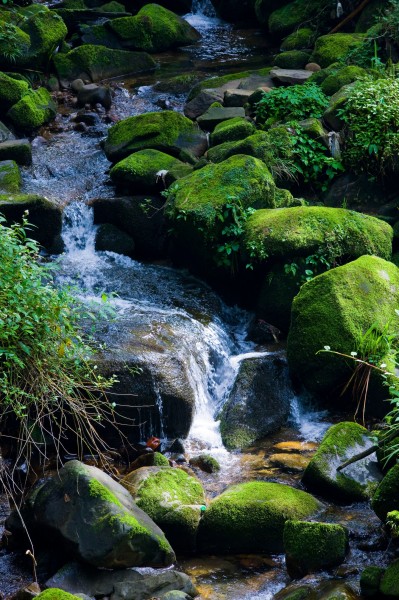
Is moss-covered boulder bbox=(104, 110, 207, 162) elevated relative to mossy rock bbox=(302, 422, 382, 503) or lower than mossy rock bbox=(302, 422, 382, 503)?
elevated

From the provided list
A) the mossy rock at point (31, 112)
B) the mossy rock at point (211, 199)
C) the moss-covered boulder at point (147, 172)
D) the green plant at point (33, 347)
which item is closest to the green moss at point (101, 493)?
the green plant at point (33, 347)

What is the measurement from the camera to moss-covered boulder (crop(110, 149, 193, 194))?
36.7 feet

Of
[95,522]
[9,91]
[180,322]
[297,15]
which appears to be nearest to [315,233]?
[180,322]

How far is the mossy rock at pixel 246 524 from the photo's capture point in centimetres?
658

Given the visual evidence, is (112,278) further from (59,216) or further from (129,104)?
(129,104)

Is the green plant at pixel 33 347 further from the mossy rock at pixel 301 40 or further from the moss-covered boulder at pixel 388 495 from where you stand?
the mossy rock at pixel 301 40

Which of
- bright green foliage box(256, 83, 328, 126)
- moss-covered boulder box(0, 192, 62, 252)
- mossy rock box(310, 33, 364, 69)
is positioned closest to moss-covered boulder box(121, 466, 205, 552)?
moss-covered boulder box(0, 192, 62, 252)

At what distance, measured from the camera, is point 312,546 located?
612cm

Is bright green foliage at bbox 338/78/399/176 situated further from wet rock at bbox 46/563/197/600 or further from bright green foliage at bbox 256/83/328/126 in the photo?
wet rock at bbox 46/563/197/600

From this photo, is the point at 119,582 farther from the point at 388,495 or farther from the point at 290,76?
the point at 290,76

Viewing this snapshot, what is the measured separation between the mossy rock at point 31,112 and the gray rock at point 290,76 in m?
3.68

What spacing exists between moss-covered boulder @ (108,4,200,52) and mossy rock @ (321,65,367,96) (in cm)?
535

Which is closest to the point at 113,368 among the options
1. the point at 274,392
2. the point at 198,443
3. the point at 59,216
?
the point at 198,443

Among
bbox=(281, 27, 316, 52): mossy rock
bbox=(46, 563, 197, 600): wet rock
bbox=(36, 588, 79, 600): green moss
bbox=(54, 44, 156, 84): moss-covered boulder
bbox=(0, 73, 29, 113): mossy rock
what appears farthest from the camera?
bbox=(281, 27, 316, 52): mossy rock
